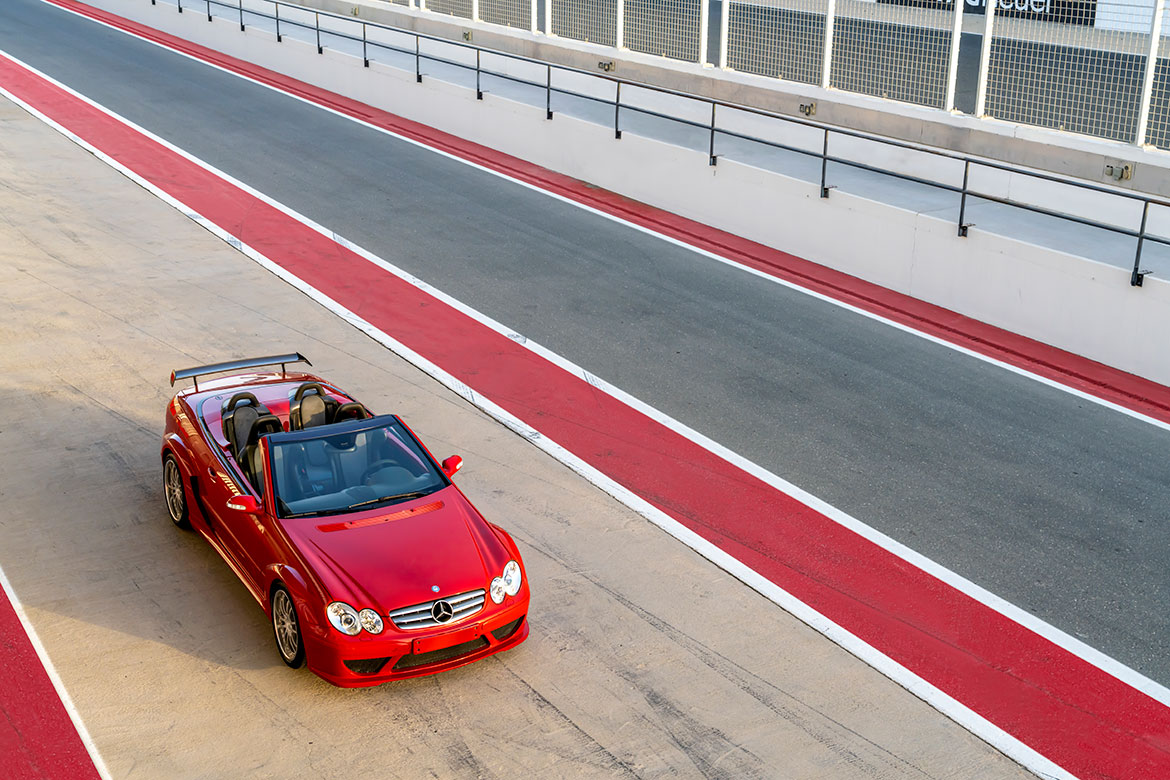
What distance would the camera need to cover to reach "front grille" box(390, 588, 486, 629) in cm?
784

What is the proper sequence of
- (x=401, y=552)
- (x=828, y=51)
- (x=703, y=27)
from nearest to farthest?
1. (x=401, y=552)
2. (x=828, y=51)
3. (x=703, y=27)

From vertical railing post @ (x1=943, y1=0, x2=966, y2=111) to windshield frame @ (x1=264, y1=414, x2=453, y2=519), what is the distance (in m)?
12.7

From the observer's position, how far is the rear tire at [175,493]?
9984mm

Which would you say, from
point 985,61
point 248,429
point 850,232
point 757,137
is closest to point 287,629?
point 248,429

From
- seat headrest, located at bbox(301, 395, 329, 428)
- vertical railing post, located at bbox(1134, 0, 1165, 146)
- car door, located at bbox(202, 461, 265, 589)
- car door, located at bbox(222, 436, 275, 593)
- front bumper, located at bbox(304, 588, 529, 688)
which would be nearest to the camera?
front bumper, located at bbox(304, 588, 529, 688)

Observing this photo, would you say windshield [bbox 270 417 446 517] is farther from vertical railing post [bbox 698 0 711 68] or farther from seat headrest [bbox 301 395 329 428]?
vertical railing post [bbox 698 0 711 68]

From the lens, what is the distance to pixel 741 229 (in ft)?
61.6

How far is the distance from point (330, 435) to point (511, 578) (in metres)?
1.85

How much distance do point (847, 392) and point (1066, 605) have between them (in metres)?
4.27

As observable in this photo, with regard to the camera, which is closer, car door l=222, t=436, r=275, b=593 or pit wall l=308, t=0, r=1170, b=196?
car door l=222, t=436, r=275, b=593

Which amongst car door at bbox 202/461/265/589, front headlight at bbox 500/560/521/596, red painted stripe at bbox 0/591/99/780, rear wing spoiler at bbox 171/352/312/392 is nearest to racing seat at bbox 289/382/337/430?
car door at bbox 202/461/265/589

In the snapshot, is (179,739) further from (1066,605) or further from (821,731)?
(1066,605)

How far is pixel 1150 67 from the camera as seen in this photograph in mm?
15789

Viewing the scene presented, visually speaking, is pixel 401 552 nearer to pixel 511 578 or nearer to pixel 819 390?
pixel 511 578
